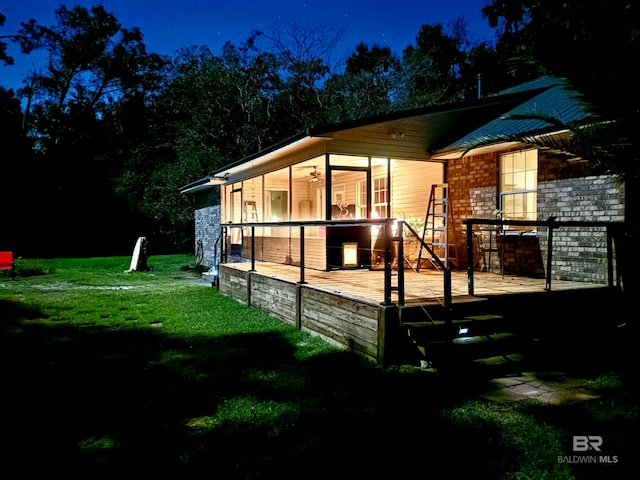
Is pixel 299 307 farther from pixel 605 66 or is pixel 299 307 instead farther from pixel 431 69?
pixel 431 69

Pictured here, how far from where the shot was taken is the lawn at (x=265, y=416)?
301 cm

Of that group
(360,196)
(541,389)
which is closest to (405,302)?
(541,389)

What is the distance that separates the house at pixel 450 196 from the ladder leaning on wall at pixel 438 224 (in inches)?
1.3

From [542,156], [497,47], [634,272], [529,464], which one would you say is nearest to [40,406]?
[529,464]

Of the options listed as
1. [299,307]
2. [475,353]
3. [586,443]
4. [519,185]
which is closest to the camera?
[586,443]

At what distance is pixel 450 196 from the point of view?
1017 centimetres

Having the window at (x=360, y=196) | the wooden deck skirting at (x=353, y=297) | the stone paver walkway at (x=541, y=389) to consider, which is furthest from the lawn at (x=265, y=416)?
the window at (x=360, y=196)

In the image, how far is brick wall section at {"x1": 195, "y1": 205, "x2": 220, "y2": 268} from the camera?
17.2 meters

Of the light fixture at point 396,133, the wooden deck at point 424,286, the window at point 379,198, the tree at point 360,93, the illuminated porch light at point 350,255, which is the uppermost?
the tree at point 360,93

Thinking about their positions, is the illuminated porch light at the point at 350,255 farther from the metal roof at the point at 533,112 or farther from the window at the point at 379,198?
the metal roof at the point at 533,112

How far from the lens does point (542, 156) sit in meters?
7.91

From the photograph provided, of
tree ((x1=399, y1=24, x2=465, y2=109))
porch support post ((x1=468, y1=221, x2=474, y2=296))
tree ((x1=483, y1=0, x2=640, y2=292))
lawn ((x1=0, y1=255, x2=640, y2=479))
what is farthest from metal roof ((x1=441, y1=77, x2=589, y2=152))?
tree ((x1=399, y1=24, x2=465, y2=109))

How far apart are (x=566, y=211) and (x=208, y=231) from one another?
44.6 ft

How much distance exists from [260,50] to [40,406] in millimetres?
25399
